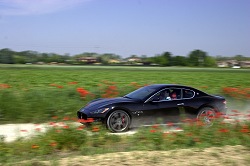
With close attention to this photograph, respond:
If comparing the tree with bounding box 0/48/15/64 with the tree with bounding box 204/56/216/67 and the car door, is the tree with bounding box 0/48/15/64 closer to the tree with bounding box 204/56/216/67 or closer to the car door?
the tree with bounding box 204/56/216/67

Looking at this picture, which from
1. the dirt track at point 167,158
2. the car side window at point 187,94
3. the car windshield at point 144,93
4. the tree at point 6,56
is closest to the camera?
the dirt track at point 167,158

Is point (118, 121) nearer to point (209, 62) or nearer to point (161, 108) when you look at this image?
point (161, 108)

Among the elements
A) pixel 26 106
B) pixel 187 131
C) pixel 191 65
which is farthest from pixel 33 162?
pixel 191 65

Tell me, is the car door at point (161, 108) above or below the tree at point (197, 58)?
below

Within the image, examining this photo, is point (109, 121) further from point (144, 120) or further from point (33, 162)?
point (33, 162)

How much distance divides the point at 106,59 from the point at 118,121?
5628 centimetres

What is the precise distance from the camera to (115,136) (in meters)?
8.02

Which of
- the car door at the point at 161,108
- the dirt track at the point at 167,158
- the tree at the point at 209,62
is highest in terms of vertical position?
the tree at the point at 209,62

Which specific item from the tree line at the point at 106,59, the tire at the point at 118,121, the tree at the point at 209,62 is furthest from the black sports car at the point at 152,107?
the tree at the point at 209,62

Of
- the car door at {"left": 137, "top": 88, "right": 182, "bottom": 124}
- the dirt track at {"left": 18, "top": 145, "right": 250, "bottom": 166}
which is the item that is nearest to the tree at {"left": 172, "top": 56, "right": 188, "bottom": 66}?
the car door at {"left": 137, "top": 88, "right": 182, "bottom": 124}

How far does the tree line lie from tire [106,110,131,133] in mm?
45384

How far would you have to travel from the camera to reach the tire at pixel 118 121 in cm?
951

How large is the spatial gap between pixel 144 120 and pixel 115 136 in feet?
6.43

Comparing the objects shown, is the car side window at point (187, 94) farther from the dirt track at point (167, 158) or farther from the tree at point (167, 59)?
the tree at point (167, 59)
